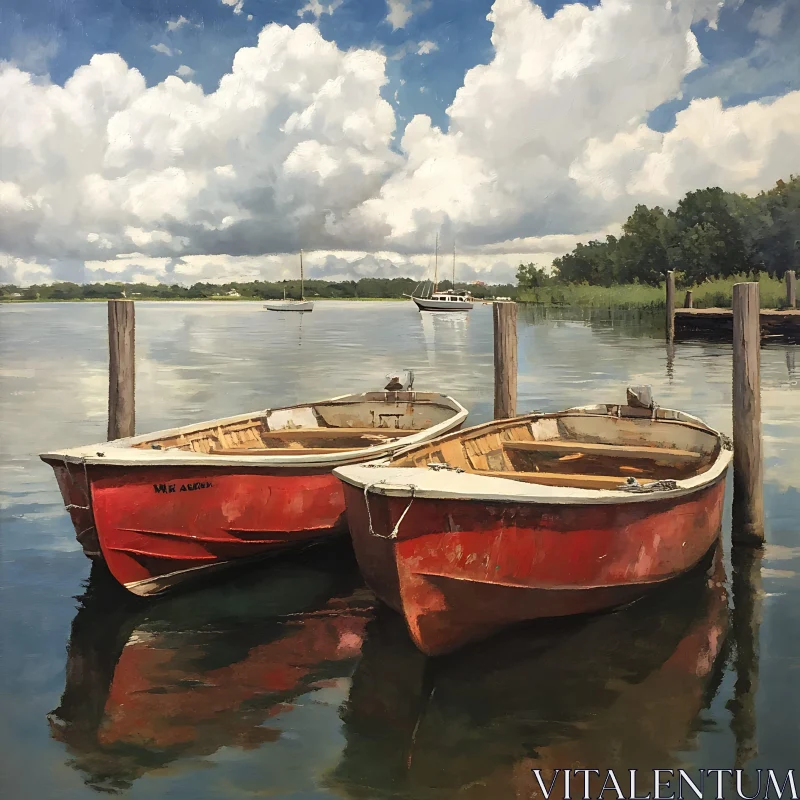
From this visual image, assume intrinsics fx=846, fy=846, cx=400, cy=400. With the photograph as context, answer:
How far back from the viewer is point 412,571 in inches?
139

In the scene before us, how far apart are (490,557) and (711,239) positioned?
37500 millimetres

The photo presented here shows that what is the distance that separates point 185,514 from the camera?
4.48 m

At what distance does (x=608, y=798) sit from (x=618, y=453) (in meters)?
2.81

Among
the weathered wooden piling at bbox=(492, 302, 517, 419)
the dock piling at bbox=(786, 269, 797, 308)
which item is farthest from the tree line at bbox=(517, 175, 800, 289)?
the weathered wooden piling at bbox=(492, 302, 517, 419)

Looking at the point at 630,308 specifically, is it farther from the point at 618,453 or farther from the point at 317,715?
the point at 317,715

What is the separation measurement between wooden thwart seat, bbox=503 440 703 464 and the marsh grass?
1057 cm

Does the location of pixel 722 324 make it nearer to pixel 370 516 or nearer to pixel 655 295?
pixel 655 295

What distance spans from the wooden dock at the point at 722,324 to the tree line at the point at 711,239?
474 inches

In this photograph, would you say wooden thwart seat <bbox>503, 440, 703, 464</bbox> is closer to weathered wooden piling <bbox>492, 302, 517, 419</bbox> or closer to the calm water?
the calm water

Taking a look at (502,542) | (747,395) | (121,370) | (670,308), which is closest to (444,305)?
(670,308)

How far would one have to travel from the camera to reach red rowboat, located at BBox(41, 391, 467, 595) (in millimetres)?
4293

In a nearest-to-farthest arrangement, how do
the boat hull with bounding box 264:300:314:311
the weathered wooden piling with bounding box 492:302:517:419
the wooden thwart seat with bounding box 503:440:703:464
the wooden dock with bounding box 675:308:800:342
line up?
1. the wooden thwart seat with bounding box 503:440:703:464
2. the weathered wooden piling with bounding box 492:302:517:419
3. the wooden dock with bounding box 675:308:800:342
4. the boat hull with bounding box 264:300:314:311

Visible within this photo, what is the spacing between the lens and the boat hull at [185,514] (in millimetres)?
4301

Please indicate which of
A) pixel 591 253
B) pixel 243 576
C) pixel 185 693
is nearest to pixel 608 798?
pixel 185 693
